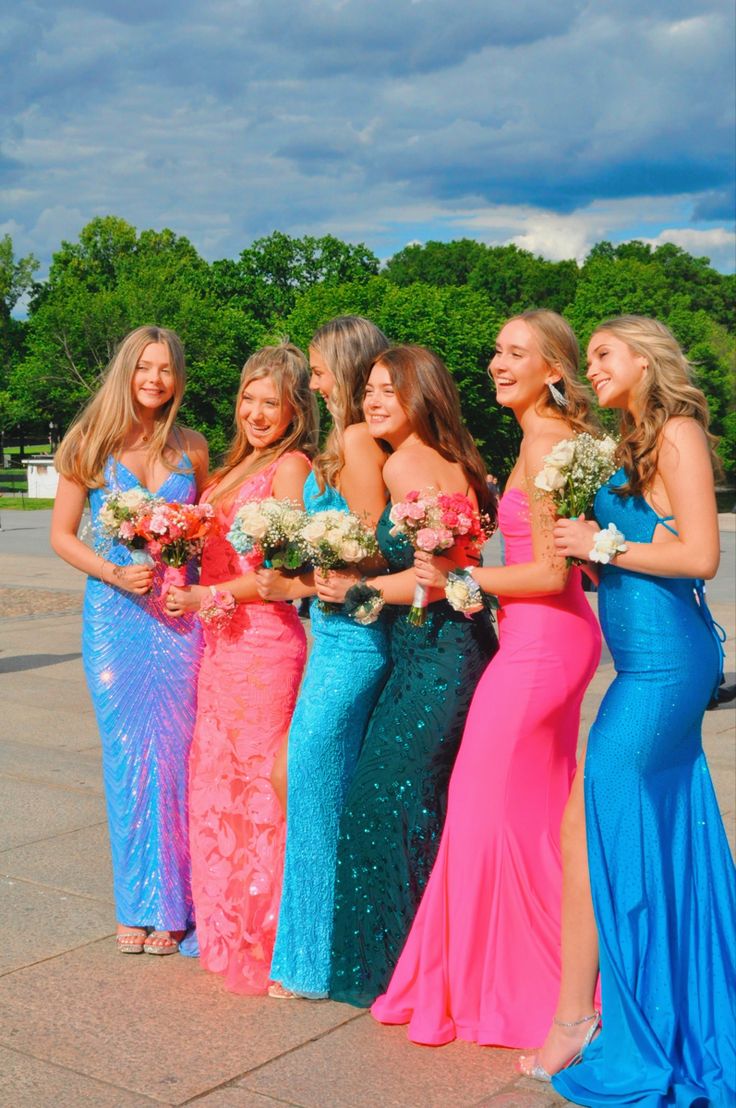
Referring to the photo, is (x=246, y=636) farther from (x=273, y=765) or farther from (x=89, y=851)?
(x=89, y=851)

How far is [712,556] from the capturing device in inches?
145

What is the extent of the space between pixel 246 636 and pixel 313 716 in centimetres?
48

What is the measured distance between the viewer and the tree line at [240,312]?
57688 mm

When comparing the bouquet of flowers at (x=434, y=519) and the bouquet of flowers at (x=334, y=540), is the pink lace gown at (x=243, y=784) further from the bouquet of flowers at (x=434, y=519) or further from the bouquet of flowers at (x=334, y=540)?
the bouquet of flowers at (x=434, y=519)

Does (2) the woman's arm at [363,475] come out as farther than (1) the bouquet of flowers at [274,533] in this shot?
Yes

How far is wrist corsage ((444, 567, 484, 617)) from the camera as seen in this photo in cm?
416

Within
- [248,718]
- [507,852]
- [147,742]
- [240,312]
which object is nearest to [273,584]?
[248,718]

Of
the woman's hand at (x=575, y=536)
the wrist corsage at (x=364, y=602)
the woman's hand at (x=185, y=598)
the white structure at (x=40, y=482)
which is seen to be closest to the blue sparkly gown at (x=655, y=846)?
the woman's hand at (x=575, y=536)

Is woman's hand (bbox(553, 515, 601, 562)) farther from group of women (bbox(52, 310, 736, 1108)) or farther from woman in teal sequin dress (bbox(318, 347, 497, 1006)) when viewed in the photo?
woman in teal sequin dress (bbox(318, 347, 497, 1006))

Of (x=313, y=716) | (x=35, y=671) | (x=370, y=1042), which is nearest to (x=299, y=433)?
(x=313, y=716)

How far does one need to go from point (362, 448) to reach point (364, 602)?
64 cm

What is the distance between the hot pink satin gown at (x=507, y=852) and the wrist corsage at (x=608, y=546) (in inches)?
21.2

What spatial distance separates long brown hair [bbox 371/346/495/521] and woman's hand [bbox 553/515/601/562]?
27.8 inches

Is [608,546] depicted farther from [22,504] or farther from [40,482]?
[40,482]
